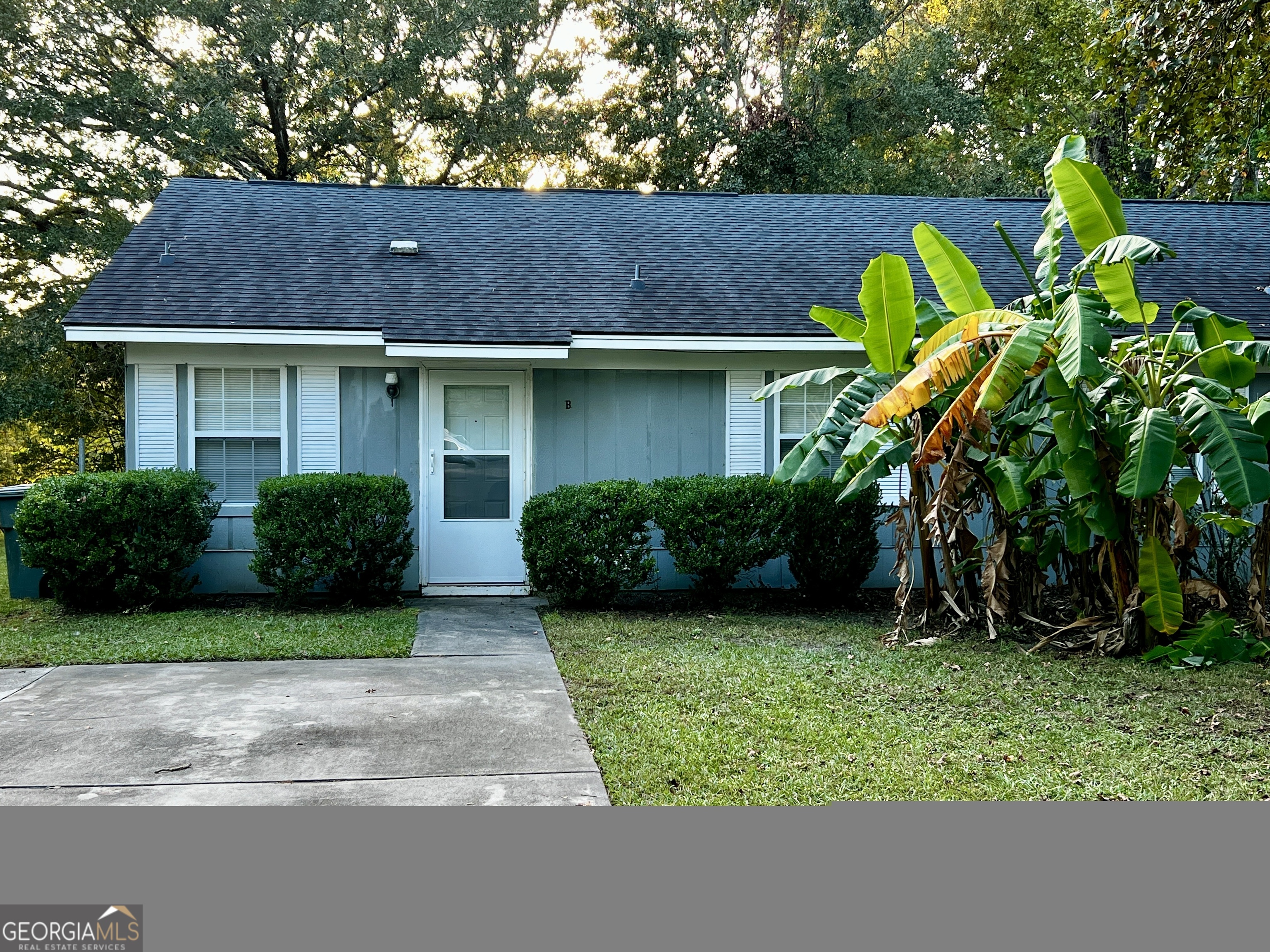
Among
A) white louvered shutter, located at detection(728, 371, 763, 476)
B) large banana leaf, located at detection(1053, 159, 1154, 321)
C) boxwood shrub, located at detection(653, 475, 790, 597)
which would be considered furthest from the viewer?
Answer: white louvered shutter, located at detection(728, 371, 763, 476)

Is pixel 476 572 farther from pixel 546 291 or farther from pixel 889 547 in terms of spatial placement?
pixel 889 547

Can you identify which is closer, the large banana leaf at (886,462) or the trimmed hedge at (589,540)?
the large banana leaf at (886,462)

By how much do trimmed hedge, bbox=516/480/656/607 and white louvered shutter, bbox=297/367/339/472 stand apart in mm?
2306

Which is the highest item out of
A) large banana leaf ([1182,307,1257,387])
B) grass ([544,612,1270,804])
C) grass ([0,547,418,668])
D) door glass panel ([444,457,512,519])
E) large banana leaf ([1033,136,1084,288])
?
large banana leaf ([1033,136,1084,288])

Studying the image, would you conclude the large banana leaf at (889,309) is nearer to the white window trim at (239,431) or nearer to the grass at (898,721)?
the grass at (898,721)

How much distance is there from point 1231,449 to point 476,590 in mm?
6850

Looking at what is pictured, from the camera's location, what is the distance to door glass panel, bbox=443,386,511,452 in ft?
33.2

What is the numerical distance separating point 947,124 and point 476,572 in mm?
18971

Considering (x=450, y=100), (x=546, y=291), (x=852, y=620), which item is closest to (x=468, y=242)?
(x=546, y=291)

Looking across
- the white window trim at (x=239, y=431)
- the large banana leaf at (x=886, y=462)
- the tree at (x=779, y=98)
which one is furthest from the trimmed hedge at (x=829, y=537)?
the tree at (x=779, y=98)

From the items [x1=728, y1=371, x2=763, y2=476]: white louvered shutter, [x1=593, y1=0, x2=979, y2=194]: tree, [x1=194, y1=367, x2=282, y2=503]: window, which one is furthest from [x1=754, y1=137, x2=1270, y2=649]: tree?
[x1=593, y1=0, x2=979, y2=194]: tree

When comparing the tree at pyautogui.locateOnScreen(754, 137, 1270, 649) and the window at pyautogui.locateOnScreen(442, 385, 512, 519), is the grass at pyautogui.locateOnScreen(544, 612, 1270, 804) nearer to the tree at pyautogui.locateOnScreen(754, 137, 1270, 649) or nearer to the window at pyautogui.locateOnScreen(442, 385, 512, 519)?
the tree at pyautogui.locateOnScreen(754, 137, 1270, 649)

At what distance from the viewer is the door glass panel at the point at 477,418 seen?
1012 centimetres

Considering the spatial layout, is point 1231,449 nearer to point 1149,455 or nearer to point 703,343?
point 1149,455
